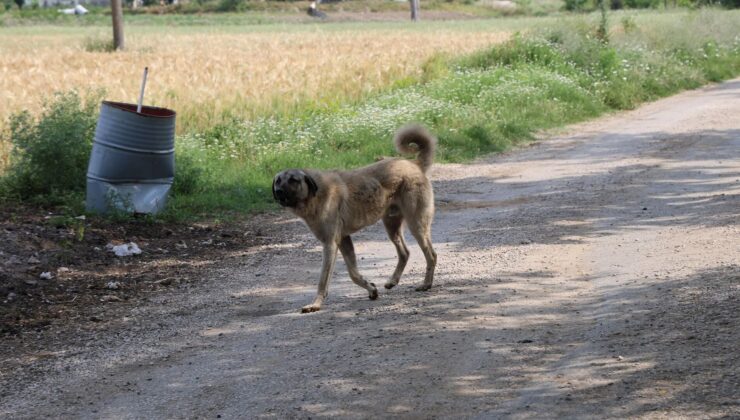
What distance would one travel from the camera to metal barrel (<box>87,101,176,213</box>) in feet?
40.4

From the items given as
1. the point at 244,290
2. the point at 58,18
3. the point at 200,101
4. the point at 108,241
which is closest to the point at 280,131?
the point at 200,101

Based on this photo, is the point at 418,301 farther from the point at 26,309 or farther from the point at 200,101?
the point at 200,101

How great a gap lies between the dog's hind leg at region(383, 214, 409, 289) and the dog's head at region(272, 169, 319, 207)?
1.21 metres

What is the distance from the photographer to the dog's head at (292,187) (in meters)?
8.01

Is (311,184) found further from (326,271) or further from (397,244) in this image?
(397,244)

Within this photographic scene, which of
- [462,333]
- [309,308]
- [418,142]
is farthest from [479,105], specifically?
[462,333]

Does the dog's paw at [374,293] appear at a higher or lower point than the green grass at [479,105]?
lower

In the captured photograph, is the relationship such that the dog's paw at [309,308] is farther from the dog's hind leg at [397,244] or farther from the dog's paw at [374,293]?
the dog's hind leg at [397,244]

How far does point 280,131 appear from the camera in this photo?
18.0 metres

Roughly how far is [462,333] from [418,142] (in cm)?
231

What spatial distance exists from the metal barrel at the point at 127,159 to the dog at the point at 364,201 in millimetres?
4401

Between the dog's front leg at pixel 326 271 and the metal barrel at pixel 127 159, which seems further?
the metal barrel at pixel 127 159

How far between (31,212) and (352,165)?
514 centimetres

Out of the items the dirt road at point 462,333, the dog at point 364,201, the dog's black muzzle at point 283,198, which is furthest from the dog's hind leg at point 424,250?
the dog's black muzzle at point 283,198
